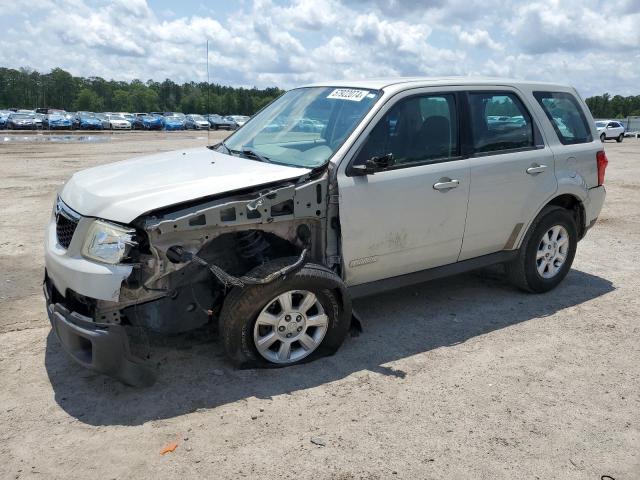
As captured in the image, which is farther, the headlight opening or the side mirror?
the side mirror

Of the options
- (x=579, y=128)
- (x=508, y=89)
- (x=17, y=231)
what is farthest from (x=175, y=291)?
(x=17, y=231)

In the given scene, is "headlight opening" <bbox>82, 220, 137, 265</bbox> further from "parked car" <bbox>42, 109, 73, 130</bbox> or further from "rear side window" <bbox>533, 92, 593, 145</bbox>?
"parked car" <bbox>42, 109, 73, 130</bbox>

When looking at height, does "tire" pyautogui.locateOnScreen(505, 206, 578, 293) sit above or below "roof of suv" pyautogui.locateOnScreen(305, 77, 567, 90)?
below

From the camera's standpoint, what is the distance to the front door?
13.7ft

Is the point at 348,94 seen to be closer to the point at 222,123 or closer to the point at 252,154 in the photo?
the point at 252,154

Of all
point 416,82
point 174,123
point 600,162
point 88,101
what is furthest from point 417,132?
point 88,101

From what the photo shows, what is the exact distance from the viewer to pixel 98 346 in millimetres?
3402

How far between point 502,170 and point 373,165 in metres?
1.43

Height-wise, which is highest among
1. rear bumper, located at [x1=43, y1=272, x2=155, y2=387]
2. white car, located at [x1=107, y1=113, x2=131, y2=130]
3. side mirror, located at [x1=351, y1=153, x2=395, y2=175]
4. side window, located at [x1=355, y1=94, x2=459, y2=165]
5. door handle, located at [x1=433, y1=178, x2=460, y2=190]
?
side window, located at [x1=355, y1=94, x2=459, y2=165]

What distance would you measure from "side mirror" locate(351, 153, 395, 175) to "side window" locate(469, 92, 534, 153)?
1052mm

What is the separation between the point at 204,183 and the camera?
3734 mm

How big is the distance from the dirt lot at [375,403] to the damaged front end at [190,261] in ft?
1.24

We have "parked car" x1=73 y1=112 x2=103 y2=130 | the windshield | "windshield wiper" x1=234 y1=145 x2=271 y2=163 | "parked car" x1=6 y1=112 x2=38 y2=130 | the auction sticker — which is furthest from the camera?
"parked car" x1=73 y1=112 x2=103 y2=130

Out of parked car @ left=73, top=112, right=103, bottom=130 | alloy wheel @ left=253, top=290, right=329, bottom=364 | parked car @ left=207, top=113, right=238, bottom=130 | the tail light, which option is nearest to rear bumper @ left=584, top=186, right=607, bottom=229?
the tail light
